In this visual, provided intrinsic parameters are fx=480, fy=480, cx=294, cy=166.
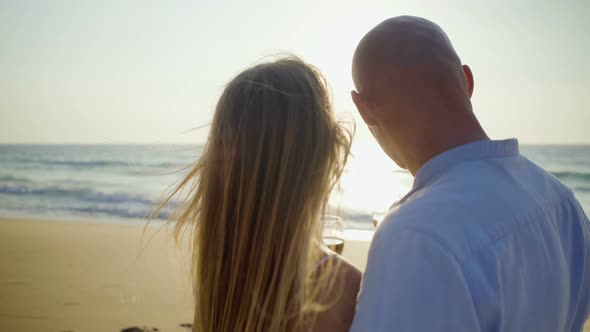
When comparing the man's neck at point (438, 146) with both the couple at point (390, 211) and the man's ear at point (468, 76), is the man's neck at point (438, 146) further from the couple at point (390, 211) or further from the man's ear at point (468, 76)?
the man's ear at point (468, 76)

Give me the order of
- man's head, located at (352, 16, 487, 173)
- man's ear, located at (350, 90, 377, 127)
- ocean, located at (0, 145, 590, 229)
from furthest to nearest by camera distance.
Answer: ocean, located at (0, 145, 590, 229), man's ear, located at (350, 90, 377, 127), man's head, located at (352, 16, 487, 173)

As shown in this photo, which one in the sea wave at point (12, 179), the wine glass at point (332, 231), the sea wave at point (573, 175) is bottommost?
the sea wave at point (12, 179)

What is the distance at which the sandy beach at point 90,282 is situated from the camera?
5141 mm

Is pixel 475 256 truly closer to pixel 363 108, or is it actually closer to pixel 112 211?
pixel 363 108

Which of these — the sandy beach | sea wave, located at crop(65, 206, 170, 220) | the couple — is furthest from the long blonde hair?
sea wave, located at crop(65, 206, 170, 220)

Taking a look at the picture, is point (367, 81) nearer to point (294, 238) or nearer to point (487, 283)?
point (294, 238)

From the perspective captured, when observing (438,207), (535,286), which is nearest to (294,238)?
(438,207)

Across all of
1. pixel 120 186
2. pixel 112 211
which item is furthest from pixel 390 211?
pixel 120 186

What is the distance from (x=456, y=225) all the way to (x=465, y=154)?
1.23 ft

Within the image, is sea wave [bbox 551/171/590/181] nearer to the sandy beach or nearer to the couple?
the sandy beach

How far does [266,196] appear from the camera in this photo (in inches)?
63.2

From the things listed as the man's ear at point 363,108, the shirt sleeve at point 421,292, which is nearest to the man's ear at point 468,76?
the man's ear at point 363,108

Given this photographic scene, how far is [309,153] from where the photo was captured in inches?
63.6

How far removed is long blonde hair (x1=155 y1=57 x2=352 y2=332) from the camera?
1551mm
